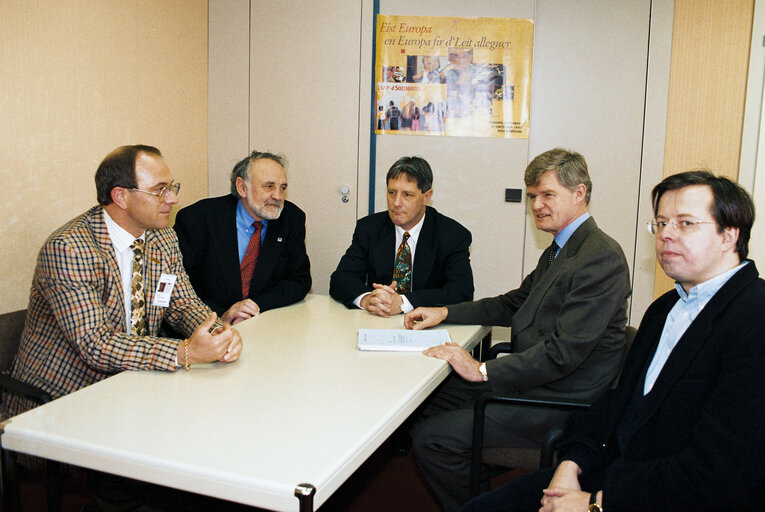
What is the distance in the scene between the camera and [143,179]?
7.34 ft

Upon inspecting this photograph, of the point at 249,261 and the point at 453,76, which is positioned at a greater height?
the point at 453,76

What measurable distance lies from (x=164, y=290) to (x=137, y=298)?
12 cm

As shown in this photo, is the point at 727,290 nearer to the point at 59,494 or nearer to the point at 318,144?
the point at 59,494

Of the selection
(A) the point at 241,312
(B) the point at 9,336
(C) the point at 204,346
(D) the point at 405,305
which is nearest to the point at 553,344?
(D) the point at 405,305

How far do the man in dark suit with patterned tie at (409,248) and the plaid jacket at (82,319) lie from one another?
1141mm

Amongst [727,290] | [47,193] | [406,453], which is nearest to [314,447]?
[727,290]

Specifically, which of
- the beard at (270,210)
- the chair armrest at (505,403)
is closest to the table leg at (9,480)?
the chair armrest at (505,403)

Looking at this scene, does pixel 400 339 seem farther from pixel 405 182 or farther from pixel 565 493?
pixel 405 182

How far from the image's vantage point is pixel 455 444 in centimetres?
210

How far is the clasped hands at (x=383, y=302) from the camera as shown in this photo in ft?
9.01

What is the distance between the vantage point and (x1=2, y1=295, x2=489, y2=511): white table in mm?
1244

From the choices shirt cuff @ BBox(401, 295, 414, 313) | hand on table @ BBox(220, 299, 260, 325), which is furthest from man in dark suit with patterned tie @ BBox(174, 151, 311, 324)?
shirt cuff @ BBox(401, 295, 414, 313)

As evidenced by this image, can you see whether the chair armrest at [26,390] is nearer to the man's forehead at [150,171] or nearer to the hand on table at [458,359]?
the man's forehead at [150,171]

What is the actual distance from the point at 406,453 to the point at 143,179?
6.36ft
